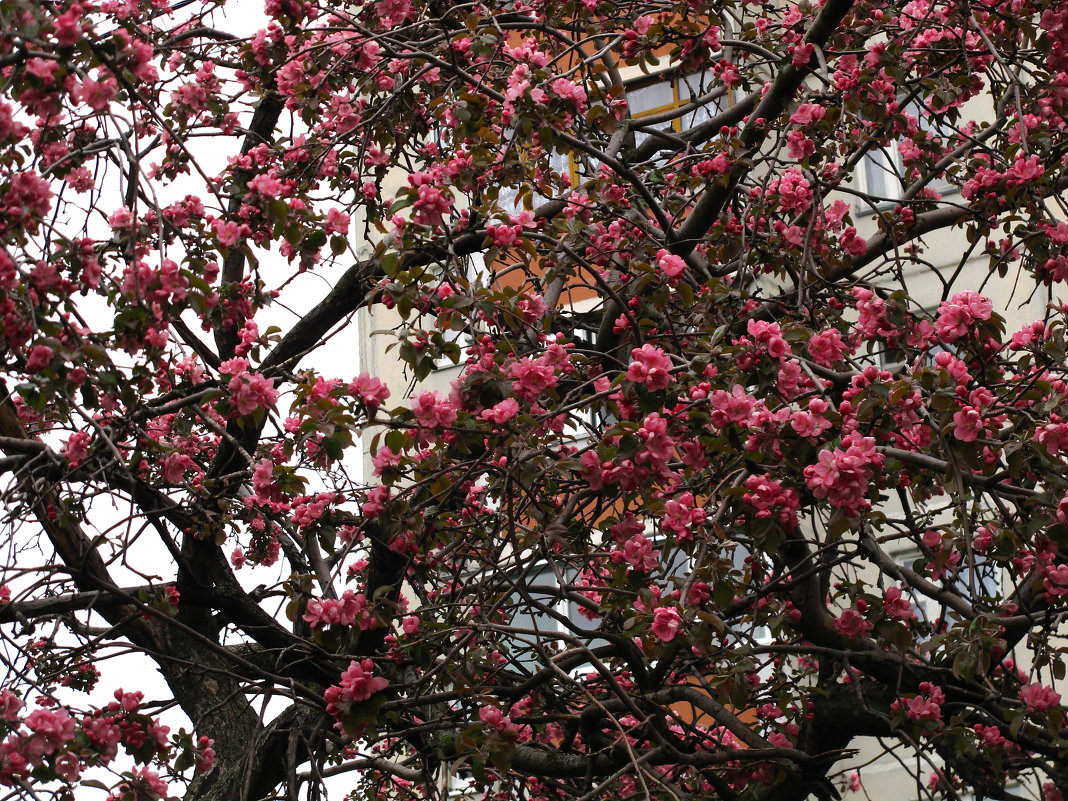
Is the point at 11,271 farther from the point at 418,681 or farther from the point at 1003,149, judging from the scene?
the point at 1003,149

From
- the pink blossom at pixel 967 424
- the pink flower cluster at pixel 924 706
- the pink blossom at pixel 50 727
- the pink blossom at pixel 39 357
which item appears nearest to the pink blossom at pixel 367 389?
the pink blossom at pixel 39 357

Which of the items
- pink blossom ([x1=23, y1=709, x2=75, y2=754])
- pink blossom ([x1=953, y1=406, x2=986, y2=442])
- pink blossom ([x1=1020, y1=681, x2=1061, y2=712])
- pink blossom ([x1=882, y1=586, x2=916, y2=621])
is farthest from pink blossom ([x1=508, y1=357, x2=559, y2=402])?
pink blossom ([x1=1020, y1=681, x2=1061, y2=712])

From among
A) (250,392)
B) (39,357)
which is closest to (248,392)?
(250,392)

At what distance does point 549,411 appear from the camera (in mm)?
3951

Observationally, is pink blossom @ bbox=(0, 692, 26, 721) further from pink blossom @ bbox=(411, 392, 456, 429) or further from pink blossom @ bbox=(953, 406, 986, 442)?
pink blossom @ bbox=(953, 406, 986, 442)

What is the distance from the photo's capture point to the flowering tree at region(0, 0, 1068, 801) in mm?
3414

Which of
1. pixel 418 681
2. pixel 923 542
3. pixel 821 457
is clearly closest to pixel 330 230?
pixel 418 681

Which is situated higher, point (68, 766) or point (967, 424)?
point (967, 424)

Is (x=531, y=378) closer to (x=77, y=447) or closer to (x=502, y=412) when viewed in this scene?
(x=502, y=412)

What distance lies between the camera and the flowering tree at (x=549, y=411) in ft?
11.2

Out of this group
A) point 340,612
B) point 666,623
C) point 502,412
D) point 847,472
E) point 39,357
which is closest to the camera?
point 39,357

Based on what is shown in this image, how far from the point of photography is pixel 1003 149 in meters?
4.85

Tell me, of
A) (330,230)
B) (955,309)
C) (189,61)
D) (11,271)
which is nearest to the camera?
(11,271)

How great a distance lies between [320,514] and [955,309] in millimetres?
2519
